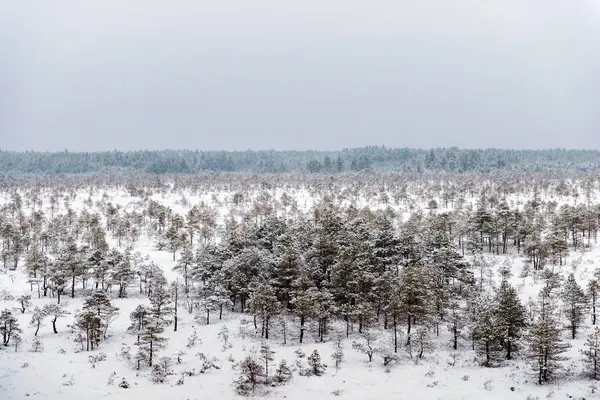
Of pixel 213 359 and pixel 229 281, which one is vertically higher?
pixel 229 281

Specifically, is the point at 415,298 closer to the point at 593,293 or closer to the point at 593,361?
the point at 593,361

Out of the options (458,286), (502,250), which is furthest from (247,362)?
(502,250)

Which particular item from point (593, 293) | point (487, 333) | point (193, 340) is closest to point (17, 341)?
point (193, 340)

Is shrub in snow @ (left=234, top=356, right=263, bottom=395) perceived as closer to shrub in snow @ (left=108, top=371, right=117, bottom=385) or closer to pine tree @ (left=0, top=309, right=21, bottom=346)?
shrub in snow @ (left=108, top=371, right=117, bottom=385)

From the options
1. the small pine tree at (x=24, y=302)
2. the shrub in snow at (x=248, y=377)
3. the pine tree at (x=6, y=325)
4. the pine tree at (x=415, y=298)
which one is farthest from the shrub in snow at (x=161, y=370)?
the pine tree at (x=415, y=298)

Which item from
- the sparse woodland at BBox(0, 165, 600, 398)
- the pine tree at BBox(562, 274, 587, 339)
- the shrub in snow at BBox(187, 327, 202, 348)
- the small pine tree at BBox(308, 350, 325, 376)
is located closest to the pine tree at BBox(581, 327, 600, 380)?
the sparse woodland at BBox(0, 165, 600, 398)

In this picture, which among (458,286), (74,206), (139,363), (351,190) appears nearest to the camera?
(139,363)

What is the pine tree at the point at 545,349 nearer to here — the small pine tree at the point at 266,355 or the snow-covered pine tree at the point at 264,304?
the small pine tree at the point at 266,355

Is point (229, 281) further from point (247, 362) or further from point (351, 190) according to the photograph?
point (351, 190)
